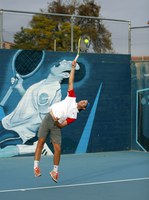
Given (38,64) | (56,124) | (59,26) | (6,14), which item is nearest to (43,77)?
(38,64)

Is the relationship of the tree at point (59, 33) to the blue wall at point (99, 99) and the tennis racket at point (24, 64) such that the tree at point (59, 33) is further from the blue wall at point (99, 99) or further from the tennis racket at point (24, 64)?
the blue wall at point (99, 99)

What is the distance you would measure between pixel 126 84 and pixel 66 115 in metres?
6.01

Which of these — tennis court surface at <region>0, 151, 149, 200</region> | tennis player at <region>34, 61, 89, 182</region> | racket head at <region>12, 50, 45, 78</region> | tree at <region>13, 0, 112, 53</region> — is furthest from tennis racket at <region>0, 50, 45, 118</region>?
tennis player at <region>34, 61, 89, 182</region>

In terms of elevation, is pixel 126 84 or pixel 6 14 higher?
pixel 6 14

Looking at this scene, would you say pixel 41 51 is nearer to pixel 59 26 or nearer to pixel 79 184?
pixel 59 26

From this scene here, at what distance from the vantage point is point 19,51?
41.5 feet

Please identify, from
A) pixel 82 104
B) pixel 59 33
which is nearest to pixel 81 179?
pixel 82 104

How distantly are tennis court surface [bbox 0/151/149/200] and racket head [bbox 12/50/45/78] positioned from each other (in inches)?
84.2

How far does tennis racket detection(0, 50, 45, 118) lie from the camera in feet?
41.2

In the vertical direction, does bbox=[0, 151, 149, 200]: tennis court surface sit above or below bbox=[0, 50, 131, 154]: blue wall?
below

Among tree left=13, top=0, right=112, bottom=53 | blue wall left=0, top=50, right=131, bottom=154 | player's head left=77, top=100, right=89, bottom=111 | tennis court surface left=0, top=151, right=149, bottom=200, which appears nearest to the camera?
tennis court surface left=0, top=151, right=149, bottom=200

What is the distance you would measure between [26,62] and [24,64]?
77 mm

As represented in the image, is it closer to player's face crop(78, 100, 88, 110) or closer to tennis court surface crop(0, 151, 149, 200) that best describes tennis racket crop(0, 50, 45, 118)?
tennis court surface crop(0, 151, 149, 200)

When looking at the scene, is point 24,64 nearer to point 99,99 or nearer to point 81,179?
point 99,99
